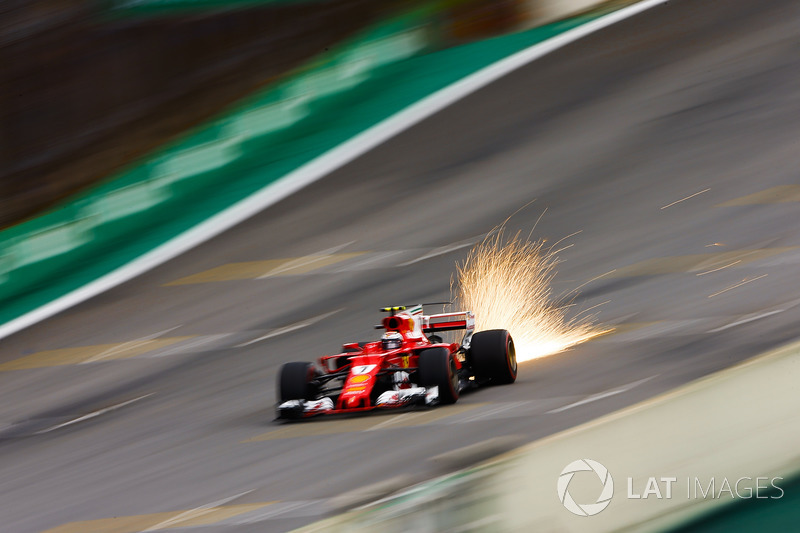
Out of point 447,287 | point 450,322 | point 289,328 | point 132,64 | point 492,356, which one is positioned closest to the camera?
point 492,356

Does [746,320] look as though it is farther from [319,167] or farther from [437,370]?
[319,167]

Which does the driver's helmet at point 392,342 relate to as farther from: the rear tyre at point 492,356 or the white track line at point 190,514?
the white track line at point 190,514

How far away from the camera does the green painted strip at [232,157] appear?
48.1 ft

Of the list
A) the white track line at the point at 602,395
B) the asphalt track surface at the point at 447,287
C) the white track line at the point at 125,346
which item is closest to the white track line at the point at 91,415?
the asphalt track surface at the point at 447,287

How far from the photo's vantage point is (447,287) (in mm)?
12867

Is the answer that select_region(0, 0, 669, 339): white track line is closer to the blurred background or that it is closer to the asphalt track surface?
the asphalt track surface

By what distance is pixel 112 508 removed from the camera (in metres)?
7.44

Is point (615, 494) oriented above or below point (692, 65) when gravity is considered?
below

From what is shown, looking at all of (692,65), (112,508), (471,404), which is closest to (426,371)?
(471,404)

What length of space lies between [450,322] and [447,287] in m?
3.17

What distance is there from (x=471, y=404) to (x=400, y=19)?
11.7 metres

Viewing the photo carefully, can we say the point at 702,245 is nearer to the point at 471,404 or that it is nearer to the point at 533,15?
the point at 471,404

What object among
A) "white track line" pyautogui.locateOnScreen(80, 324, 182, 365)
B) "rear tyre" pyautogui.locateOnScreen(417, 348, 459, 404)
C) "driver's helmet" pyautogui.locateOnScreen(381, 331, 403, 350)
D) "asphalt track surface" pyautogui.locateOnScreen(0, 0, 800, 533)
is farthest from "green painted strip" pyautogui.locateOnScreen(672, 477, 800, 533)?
"white track line" pyautogui.locateOnScreen(80, 324, 182, 365)

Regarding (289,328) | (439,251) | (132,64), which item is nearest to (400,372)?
(289,328)
